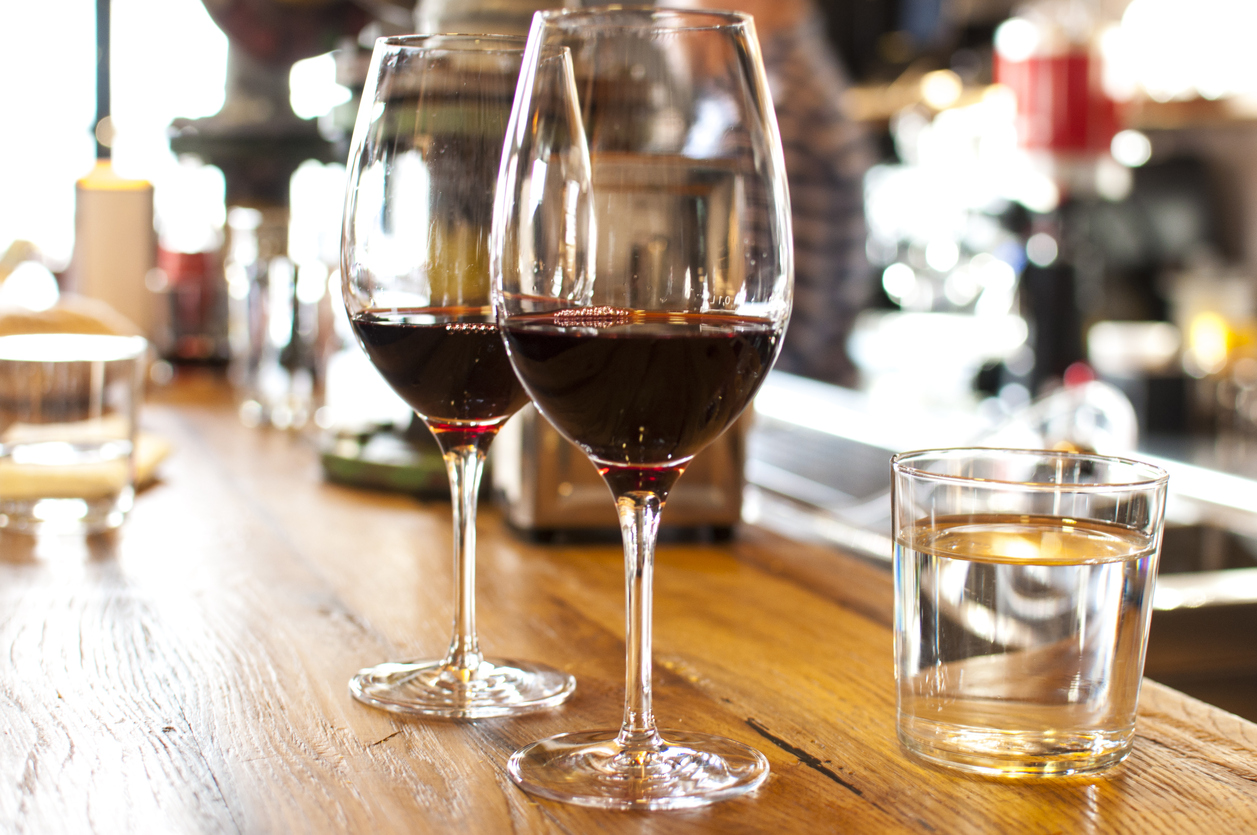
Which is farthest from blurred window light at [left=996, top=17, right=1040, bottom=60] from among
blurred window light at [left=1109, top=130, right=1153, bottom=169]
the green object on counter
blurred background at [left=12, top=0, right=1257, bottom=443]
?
the green object on counter

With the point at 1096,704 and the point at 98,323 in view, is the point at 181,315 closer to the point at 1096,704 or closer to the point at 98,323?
the point at 98,323

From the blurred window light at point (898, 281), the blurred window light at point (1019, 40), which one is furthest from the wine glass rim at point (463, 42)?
the blurred window light at point (898, 281)

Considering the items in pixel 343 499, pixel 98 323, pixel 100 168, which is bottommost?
pixel 343 499

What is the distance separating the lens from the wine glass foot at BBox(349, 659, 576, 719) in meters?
0.55

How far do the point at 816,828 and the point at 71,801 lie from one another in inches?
9.7

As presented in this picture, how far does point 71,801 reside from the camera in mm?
434

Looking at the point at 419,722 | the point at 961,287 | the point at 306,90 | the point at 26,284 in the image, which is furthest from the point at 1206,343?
the point at 419,722

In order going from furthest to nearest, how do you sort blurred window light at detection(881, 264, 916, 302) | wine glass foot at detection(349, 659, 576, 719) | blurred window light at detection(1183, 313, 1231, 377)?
1. blurred window light at detection(881, 264, 916, 302)
2. blurred window light at detection(1183, 313, 1231, 377)
3. wine glass foot at detection(349, 659, 576, 719)

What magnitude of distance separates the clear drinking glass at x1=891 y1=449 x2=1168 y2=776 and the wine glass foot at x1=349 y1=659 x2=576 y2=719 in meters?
0.17

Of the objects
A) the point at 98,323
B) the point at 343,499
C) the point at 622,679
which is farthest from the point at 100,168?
the point at 622,679

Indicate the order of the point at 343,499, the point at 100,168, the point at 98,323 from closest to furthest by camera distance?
the point at 343,499 < the point at 98,323 < the point at 100,168

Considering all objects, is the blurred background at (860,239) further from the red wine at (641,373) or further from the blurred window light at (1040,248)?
the red wine at (641,373)

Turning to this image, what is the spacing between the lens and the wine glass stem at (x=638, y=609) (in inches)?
18.2

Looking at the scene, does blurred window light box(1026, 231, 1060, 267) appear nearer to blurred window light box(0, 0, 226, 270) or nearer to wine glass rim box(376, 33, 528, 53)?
blurred window light box(0, 0, 226, 270)
